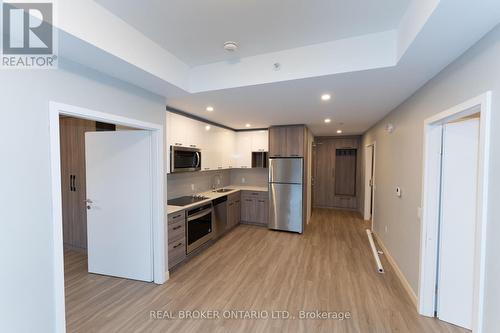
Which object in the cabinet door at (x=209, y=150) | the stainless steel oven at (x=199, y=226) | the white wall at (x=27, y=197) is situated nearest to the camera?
the white wall at (x=27, y=197)

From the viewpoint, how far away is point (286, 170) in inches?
197

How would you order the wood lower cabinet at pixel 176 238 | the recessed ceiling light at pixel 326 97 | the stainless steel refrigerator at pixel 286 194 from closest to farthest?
1. the recessed ceiling light at pixel 326 97
2. the wood lower cabinet at pixel 176 238
3. the stainless steel refrigerator at pixel 286 194

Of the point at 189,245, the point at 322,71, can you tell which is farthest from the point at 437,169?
the point at 189,245

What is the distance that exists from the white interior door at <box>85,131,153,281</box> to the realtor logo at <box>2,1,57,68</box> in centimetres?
132

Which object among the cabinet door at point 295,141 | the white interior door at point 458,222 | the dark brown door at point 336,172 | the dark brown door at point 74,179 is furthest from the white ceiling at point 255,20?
the dark brown door at point 336,172

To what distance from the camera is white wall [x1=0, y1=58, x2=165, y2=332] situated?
4.80 feet

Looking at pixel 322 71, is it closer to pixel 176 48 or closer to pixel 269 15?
pixel 269 15

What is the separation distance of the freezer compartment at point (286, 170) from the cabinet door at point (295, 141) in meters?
0.16

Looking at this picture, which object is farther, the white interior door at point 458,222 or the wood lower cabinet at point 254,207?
the wood lower cabinet at point 254,207

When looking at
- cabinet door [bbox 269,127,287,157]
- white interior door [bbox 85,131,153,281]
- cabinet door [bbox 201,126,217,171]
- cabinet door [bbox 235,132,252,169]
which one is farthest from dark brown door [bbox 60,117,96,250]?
cabinet door [bbox 269,127,287,157]

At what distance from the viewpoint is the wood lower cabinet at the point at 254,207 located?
5.34 metres

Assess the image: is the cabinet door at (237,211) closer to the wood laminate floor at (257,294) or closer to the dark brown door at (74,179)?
the wood laminate floor at (257,294)

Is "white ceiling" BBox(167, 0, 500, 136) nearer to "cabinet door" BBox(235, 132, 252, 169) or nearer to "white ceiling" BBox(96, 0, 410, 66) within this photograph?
"white ceiling" BBox(96, 0, 410, 66)

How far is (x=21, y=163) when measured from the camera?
5.04ft
